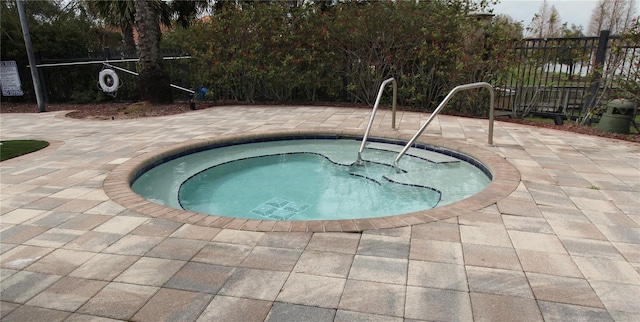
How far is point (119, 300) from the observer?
2.21m

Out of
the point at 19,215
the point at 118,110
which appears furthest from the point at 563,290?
the point at 118,110

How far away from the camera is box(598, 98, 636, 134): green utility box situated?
651 cm

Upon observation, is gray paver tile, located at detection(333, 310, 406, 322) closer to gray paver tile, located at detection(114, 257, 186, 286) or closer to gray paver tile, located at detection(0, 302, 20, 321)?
gray paver tile, located at detection(114, 257, 186, 286)

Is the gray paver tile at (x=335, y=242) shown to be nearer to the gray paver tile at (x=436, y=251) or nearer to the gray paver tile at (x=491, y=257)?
the gray paver tile at (x=436, y=251)

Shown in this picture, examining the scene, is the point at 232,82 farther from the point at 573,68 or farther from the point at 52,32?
the point at 573,68

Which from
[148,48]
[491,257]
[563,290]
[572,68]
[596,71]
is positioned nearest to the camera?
[563,290]

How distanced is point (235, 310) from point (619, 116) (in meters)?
7.28

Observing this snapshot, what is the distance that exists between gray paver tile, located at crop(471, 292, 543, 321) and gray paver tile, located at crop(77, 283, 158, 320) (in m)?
1.85

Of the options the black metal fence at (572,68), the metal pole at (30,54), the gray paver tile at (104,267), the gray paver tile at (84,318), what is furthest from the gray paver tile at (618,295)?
the metal pole at (30,54)

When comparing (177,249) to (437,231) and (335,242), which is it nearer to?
(335,242)

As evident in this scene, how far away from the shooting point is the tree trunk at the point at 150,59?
9.62 metres

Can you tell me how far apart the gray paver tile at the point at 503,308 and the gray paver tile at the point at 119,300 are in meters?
1.85

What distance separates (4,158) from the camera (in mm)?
5582

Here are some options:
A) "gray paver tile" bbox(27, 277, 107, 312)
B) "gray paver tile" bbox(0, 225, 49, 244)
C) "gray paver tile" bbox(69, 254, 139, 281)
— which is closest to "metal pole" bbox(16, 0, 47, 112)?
"gray paver tile" bbox(0, 225, 49, 244)
